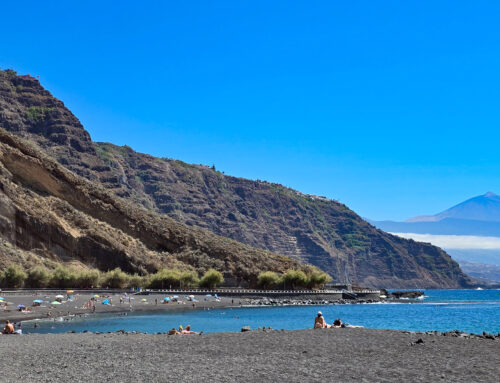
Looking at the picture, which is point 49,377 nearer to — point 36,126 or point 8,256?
point 8,256

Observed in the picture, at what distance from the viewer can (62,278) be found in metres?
78.0

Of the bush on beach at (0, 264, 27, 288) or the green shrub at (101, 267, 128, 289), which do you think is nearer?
the bush on beach at (0, 264, 27, 288)

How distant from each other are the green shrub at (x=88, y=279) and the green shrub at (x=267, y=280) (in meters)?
30.7

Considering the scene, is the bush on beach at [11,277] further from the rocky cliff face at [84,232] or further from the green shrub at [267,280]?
the green shrub at [267,280]

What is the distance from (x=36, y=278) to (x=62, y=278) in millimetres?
4072

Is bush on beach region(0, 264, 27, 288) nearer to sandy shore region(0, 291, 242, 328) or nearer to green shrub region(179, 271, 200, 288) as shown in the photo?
sandy shore region(0, 291, 242, 328)

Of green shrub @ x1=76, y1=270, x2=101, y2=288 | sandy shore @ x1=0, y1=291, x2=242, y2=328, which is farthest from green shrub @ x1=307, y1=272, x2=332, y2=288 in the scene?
green shrub @ x1=76, y1=270, x2=101, y2=288

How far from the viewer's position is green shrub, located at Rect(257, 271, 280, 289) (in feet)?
332

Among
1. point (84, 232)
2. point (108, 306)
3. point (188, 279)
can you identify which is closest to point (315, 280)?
point (188, 279)

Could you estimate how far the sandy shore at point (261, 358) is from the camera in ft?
49.8

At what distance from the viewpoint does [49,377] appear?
15188 mm

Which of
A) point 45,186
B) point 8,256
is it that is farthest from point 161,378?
point 45,186

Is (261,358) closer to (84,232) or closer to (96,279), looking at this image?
(96,279)

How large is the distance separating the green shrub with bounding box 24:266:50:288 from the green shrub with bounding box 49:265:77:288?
1574 mm
